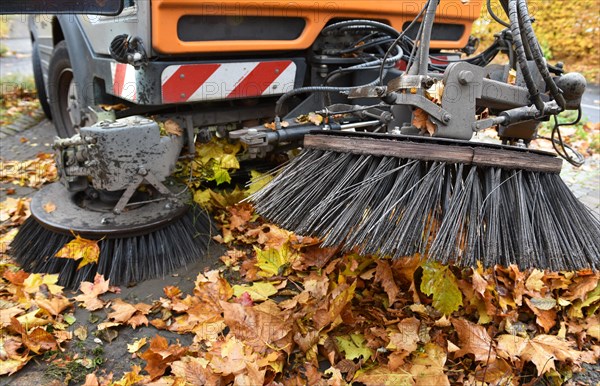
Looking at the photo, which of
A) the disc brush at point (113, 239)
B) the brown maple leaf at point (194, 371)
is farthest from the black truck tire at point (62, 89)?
the brown maple leaf at point (194, 371)

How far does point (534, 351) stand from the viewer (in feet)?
6.48

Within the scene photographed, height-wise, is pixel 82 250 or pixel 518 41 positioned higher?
pixel 518 41

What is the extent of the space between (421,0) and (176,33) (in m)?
1.64

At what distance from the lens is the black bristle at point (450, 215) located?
5.77 ft

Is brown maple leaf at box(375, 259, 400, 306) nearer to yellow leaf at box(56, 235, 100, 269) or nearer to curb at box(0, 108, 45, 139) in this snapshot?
yellow leaf at box(56, 235, 100, 269)

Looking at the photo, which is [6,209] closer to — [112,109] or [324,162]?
[112,109]

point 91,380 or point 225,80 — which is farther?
point 225,80

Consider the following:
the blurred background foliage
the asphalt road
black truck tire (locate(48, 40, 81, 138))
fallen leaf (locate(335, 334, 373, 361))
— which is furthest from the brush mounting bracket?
the blurred background foliage

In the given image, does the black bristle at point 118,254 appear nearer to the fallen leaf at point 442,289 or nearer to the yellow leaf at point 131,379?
the yellow leaf at point 131,379

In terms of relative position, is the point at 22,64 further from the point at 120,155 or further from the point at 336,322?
the point at 336,322

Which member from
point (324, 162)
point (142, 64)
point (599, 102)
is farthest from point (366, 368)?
point (599, 102)

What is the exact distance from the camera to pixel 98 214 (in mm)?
2723

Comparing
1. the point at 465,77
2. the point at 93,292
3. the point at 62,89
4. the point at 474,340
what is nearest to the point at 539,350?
the point at 474,340

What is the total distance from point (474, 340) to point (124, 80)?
2.23 m
